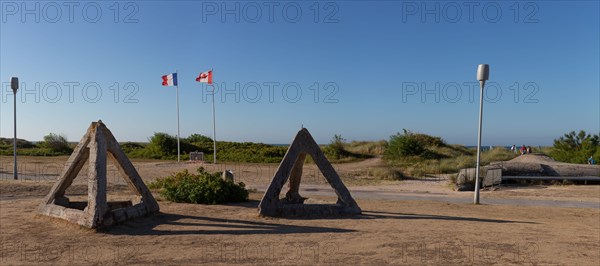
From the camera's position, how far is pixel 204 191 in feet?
41.8

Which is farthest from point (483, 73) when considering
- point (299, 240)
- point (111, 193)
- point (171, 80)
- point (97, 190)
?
point (171, 80)

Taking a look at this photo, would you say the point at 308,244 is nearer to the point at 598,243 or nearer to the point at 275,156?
the point at 598,243

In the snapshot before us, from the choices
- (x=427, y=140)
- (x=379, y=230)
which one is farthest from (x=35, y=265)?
(x=427, y=140)

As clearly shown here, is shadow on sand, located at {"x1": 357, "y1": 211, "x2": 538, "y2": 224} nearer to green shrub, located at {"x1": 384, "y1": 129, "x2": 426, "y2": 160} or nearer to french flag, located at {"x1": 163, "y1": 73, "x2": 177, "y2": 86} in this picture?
french flag, located at {"x1": 163, "y1": 73, "x2": 177, "y2": 86}

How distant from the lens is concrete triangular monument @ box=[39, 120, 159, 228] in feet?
27.4

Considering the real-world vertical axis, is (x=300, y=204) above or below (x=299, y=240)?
above

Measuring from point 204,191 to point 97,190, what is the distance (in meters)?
4.62

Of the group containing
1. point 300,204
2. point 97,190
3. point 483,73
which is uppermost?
point 483,73

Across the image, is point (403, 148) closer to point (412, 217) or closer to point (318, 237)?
point (412, 217)

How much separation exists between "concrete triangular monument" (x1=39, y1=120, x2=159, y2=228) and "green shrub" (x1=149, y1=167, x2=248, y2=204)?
2.11 m

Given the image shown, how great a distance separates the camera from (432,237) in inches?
327

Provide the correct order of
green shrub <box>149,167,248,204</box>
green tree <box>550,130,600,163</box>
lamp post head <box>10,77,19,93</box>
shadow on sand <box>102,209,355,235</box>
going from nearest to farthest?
shadow on sand <box>102,209,355,235</box>
green shrub <box>149,167,248,204</box>
lamp post head <box>10,77,19,93</box>
green tree <box>550,130,600,163</box>

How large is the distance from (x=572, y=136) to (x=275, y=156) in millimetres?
24438

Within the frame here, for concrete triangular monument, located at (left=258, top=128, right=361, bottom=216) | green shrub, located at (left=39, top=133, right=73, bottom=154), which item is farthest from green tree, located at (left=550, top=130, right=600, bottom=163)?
green shrub, located at (left=39, top=133, right=73, bottom=154)
